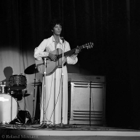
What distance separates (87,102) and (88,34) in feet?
5.01

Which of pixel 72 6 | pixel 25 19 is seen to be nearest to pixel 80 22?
pixel 72 6

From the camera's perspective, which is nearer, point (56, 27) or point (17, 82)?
point (56, 27)

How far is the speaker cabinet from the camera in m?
6.42

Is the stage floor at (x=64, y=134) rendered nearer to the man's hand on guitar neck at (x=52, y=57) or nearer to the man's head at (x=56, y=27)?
the man's hand on guitar neck at (x=52, y=57)

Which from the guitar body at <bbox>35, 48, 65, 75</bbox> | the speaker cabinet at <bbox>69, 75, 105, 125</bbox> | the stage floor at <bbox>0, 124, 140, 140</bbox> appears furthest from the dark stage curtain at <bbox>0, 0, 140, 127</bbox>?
Answer: the stage floor at <bbox>0, 124, 140, 140</bbox>

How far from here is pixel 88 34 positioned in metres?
7.23

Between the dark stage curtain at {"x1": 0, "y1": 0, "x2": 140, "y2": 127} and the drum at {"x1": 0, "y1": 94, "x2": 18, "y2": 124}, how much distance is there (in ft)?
2.08

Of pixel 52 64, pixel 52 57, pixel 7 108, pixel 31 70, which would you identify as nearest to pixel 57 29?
pixel 52 57

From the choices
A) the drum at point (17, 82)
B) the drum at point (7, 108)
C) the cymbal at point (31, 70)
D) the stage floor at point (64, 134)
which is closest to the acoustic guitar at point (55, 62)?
the drum at point (17, 82)

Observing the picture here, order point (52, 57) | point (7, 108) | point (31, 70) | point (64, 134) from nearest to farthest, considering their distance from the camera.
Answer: point (64, 134) < point (52, 57) < point (7, 108) < point (31, 70)

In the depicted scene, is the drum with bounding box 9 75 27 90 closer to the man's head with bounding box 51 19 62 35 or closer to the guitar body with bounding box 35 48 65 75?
the guitar body with bounding box 35 48 65 75

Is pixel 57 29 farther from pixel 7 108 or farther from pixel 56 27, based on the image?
pixel 7 108

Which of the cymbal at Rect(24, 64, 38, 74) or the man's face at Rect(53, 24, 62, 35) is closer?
the man's face at Rect(53, 24, 62, 35)

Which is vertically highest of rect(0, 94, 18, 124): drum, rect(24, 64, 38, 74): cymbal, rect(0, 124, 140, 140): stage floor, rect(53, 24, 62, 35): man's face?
rect(53, 24, 62, 35): man's face
